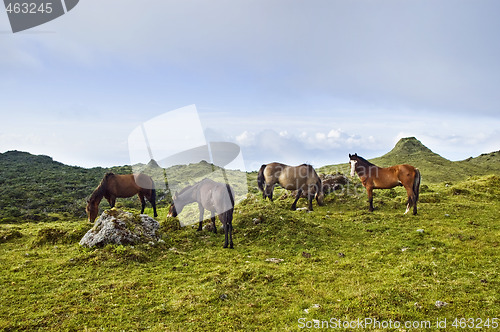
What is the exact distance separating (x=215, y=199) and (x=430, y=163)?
1586 inches

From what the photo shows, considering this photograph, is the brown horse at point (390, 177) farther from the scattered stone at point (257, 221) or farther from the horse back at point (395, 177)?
the scattered stone at point (257, 221)

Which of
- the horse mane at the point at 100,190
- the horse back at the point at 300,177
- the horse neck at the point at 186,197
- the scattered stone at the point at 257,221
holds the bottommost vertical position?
the scattered stone at the point at 257,221

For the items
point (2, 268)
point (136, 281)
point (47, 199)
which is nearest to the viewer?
point (136, 281)

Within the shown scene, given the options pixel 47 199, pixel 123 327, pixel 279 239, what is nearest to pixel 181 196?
pixel 279 239

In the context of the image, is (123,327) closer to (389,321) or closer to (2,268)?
(389,321)

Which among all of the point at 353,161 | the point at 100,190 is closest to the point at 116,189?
the point at 100,190

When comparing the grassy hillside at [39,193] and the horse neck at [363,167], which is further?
the grassy hillside at [39,193]

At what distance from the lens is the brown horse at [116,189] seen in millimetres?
17500

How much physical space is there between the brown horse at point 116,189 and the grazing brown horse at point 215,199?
207 inches

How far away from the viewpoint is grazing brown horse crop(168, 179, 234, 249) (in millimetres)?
12367

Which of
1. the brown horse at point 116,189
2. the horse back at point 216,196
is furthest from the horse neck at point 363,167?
the brown horse at point 116,189

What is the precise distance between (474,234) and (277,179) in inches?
437

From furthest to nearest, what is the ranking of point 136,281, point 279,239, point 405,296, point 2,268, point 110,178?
point 110,178 → point 279,239 → point 2,268 → point 136,281 → point 405,296

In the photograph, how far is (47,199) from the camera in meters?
32.4
